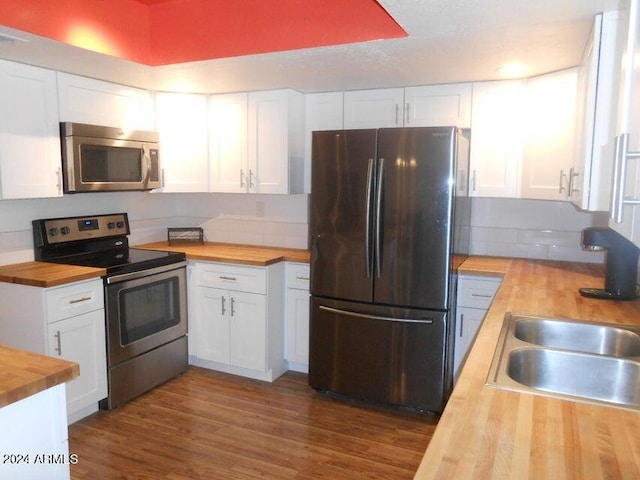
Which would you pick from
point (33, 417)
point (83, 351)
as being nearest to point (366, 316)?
point (83, 351)

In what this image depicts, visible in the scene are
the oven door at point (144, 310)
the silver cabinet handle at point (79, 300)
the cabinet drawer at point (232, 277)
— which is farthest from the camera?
the cabinet drawer at point (232, 277)

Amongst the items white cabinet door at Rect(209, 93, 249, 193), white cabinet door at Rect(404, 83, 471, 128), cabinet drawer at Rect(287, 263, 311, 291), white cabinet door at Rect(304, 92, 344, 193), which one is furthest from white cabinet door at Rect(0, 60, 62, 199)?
white cabinet door at Rect(404, 83, 471, 128)

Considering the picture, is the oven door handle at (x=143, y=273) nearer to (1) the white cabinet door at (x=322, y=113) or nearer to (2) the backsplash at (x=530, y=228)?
(1) the white cabinet door at (x=322, y=113)

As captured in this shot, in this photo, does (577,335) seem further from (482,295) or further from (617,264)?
(482,295)

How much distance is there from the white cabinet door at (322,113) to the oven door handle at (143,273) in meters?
1.14

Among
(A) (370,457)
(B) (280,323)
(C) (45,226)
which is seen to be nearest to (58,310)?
(C) (45,226)

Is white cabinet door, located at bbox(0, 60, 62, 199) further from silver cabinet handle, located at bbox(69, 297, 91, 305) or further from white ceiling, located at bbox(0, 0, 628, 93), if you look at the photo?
silver cabinet handle, located at bbox(69, 297, 91, 305)

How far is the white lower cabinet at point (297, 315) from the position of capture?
345 cm

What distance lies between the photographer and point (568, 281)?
8.95ft

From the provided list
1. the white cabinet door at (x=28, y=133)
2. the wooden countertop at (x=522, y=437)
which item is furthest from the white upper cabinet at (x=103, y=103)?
the wooden countertop at (x=522, y=437)

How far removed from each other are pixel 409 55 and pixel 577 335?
155 cm

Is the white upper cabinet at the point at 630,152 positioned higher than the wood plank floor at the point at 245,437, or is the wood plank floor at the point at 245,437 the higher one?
the white upper cabinet at the point at 630,152

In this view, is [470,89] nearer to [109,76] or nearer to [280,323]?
[280,323]

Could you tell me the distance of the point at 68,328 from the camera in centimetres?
271
